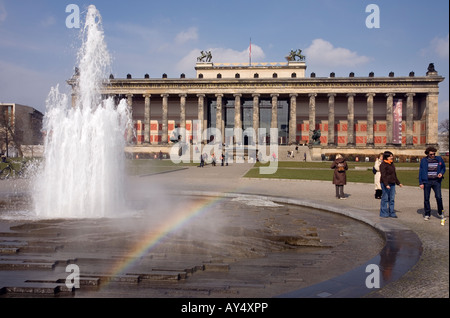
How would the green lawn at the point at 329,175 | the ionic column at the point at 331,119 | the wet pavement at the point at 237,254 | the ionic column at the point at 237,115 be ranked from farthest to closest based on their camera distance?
the ionic column at the point at 237,115 < the ionic column at the point at 331,119 < the green lawn at the point at 329,175 < the wet pavement at the point at 237,254

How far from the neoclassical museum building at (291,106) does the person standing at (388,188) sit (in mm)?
55610

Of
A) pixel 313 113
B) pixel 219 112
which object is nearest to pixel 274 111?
pixel 313 113

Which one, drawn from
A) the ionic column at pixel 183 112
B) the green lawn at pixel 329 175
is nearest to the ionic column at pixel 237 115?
the ionic column at pixel 183 112

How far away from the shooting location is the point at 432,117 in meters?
68.3

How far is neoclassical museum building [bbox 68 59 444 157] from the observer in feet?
227

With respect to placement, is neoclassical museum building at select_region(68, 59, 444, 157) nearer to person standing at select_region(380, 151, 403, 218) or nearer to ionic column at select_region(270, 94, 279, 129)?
ionic column at select_region(270, 94, 279, 129)

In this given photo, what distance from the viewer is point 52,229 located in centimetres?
880

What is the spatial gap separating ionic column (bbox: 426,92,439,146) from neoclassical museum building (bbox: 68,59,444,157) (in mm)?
163

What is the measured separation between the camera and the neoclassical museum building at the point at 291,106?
227ft

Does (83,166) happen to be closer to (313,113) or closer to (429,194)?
(429,194)

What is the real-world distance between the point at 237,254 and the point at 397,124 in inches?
2803

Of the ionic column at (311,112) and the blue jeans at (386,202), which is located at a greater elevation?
the ionic column at (311,112)

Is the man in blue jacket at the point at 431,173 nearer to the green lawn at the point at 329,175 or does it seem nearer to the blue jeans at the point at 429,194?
the blue jeans at the point at 429,194
